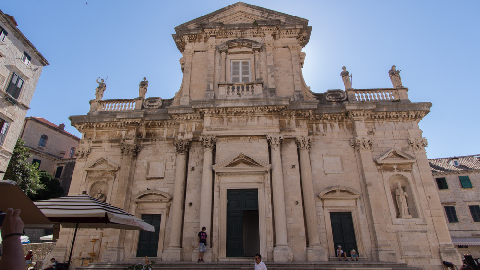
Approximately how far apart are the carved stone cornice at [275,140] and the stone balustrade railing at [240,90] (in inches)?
96.3

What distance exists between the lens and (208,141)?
46.0ft

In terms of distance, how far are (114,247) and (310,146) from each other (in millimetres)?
10689

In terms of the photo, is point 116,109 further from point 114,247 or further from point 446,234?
point 446,234

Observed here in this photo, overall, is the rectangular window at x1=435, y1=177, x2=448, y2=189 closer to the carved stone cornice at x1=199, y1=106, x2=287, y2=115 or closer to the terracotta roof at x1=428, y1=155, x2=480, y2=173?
the terracotta roof at x1=428, y1=155, x2=480, y2=173

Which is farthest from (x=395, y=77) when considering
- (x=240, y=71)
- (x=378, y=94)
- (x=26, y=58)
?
(x=26, y=58)

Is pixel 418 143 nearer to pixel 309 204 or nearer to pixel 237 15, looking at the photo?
pixel 309 204

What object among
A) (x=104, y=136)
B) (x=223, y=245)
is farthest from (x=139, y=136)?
(x=223, y=245)

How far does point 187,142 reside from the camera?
1462 centimetres

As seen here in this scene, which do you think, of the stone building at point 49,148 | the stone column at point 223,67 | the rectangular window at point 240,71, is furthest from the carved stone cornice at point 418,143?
the stone building at point 49,148

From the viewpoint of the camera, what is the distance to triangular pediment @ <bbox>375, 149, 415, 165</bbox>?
46.6 feet

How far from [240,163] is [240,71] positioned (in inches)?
231

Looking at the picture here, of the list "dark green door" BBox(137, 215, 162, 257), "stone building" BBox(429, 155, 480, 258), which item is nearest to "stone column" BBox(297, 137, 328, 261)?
"dark green door" BBox(137, 215, 162, 257)

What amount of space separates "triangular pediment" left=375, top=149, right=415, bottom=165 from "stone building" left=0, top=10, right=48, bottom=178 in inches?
901

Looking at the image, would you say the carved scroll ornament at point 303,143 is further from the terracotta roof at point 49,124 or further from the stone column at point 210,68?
the terracotta roof at point 49,124
